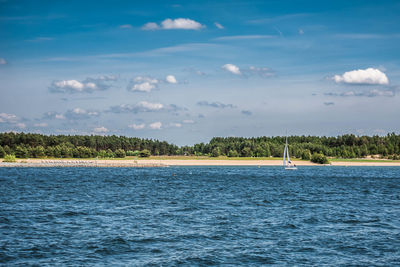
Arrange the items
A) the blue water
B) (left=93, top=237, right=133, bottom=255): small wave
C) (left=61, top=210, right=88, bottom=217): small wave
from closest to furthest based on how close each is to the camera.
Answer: the blue water → (left=93, top=237, right=133, bottom=255): small wave → (left=61, top=210, right=88, bottom=217): small wave

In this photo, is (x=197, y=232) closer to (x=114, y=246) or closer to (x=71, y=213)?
(x=114, y=246)

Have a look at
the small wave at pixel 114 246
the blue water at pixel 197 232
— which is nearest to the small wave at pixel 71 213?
the blue water at pixel 197 232

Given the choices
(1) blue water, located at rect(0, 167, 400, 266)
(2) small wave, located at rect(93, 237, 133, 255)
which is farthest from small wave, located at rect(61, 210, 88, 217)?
(2) small wave, located at rect(93, 237, 133, 255)

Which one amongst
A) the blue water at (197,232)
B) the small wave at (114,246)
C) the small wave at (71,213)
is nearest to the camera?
the blue water at (197,232)

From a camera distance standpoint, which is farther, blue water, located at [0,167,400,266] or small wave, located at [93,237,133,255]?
small wave, located at [93,237,133,255]

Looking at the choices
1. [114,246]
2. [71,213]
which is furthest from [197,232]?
[71,213]

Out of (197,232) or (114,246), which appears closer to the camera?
(114,246)

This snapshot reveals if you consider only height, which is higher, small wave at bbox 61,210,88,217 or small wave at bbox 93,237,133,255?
small wave at bbox 61,210,88,217

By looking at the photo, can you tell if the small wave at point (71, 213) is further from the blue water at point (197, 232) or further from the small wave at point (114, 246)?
the small wave at point (114, 246)

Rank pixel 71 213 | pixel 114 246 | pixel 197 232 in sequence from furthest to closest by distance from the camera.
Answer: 1. pixel 71 213
2. pixel 197 232
3. pixel 114 246

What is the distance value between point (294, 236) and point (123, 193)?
4212 centimetres

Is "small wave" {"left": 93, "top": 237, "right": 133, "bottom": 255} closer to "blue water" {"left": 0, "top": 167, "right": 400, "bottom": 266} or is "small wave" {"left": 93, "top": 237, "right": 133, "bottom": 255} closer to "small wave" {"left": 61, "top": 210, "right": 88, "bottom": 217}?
"blue water" {"left": 0, "top": 167, "right": 400, "bottom": 266}

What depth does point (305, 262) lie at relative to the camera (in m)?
27.5

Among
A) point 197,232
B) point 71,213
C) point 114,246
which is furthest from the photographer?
point 71,213
